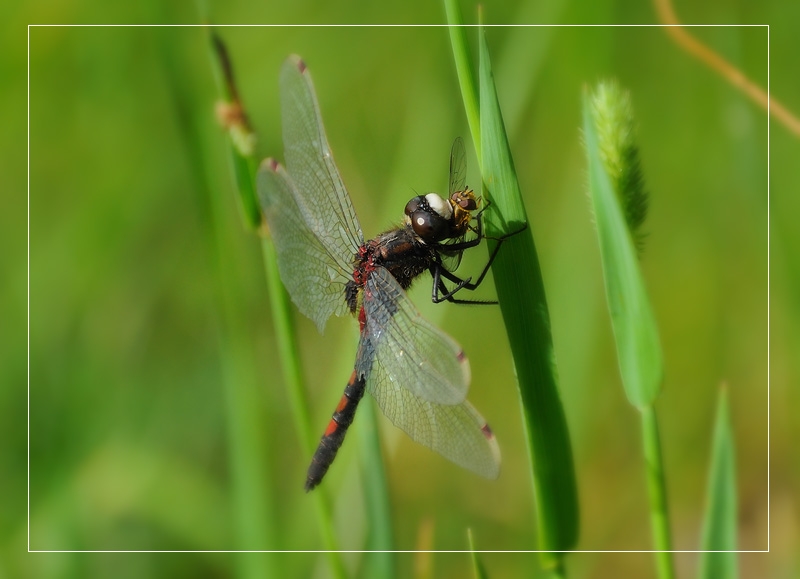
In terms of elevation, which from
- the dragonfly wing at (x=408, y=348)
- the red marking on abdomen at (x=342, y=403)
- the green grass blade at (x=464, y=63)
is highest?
the green grass blade at (x=464, y=63)

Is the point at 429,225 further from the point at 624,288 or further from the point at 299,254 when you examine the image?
the point at 624,288

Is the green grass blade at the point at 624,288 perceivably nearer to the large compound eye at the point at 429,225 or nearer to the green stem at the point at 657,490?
the green stem at the point at 657,490

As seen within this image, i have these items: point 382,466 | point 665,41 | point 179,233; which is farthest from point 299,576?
point 665,41

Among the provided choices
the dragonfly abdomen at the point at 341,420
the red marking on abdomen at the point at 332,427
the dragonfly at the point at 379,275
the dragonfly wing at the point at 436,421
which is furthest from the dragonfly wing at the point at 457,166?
the red marking on abdomen at the point at 332,427

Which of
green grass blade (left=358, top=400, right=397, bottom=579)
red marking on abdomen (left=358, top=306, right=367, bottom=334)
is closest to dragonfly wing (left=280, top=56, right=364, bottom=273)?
red marking on abdomen (left=358, top=306, right=367, bottom=334)

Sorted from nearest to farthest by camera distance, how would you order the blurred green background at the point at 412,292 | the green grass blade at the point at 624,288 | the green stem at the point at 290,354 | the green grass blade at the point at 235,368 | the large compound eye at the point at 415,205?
1. the green grass blade at the point at 624,288
2. the green stem at the point at 290,354
3. the green grass blade at the point at 235,368
4. the large compound eye at the point at 415,205
5. the blurred green background at the point at 412,292

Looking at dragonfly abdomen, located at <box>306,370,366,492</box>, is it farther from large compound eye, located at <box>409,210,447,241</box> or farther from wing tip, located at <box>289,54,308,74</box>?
wing tip, located at <box>289,54,308,74</box>

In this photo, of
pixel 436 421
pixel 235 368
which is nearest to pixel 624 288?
pixel 436 421
